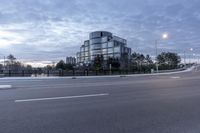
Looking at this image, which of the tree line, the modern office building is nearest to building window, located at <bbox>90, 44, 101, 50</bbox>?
the modern office building

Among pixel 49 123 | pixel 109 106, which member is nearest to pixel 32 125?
pixel 49 123

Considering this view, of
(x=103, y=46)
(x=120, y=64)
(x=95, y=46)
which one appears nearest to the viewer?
(x=120, y=64)

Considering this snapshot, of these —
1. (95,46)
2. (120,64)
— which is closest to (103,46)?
(95,46)

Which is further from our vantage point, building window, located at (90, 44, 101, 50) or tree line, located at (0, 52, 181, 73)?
Result: building window, located at (90, 44, 101, 50)

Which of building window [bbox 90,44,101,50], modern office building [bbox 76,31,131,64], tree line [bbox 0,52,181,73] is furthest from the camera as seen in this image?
building window [bbox 90,44,101,50]

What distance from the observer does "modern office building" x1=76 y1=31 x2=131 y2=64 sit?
280ft

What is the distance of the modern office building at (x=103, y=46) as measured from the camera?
85312mm

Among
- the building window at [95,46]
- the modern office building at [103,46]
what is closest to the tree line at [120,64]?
the modern office building at [103,46]

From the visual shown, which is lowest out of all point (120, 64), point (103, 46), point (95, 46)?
point (120, 64)

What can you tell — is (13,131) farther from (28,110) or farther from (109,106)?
(109,106)

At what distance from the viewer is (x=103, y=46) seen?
91.0 meters

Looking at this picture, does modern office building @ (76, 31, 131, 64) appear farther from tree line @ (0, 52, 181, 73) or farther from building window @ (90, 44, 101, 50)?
tree line @ (0, 52, 181, 73)

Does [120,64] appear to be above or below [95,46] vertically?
below

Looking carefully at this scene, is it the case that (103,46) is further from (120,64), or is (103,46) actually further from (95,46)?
(120,64)
